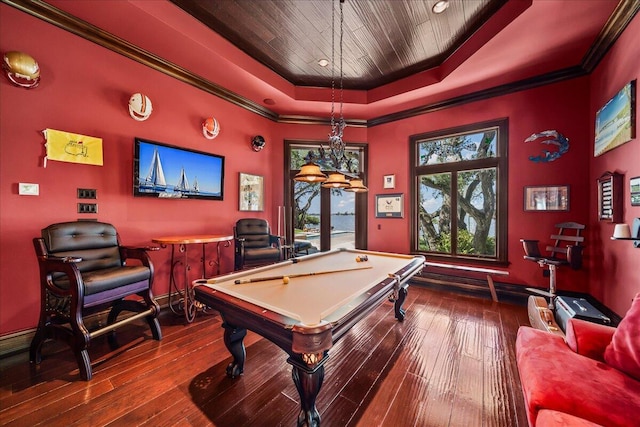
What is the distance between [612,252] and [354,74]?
13.1 feet

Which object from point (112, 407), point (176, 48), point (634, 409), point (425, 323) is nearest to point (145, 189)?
point (176, 48)

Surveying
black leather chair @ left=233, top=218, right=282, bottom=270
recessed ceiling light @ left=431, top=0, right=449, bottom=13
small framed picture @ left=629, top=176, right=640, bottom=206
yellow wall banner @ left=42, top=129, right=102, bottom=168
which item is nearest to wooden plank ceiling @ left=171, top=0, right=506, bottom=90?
recessed ceiling light @ left=431, top=0, right=449, bottom=13

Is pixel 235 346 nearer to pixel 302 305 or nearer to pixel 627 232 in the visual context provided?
pixel 302 305

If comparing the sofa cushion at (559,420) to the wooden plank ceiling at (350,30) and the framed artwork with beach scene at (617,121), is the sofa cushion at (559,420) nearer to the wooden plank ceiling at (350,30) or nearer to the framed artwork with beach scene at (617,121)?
the framed artwork with beach scene at (617,121)

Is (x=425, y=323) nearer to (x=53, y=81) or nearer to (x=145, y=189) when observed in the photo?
(x=145, y=189)

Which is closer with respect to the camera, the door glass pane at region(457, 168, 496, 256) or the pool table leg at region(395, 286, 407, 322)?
the pool table leg at region(395, 286, 407, 322)

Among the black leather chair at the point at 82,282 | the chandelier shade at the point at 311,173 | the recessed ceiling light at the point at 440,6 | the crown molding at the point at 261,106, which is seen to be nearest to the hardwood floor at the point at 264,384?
the black leather chair at the point at 82,282

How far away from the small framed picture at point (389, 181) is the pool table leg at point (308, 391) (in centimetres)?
404

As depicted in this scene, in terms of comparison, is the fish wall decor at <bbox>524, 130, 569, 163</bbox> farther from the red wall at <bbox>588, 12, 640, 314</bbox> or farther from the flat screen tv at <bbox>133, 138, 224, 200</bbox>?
the flat screen tv at <bbox>133, 138, 224, 200</bbox>

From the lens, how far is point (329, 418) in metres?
1.55

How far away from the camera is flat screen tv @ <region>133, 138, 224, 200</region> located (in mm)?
3027

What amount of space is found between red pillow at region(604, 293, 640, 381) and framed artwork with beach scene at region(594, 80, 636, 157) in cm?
190

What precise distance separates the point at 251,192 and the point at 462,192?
3.79 m

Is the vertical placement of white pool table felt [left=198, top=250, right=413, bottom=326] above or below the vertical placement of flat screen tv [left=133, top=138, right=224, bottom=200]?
below
